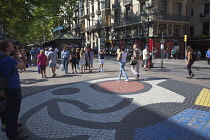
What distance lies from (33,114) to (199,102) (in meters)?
4.76

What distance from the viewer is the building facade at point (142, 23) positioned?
29062mm

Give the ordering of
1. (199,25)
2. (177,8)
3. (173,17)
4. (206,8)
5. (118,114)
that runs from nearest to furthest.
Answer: (118,114), (173,17), (206,8), (177,8), (199,25)

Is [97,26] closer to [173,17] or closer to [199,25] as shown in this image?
[173,17]

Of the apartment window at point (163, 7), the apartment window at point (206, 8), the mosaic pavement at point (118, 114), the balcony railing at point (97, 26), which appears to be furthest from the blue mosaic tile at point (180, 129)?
the balcony railing at point (97, 26)

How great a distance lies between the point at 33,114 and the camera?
4.70 meters

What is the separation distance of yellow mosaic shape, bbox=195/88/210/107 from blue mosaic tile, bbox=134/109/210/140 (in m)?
0.97

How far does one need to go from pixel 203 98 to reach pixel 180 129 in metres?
2.68

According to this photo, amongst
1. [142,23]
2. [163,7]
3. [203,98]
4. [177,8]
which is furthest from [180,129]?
[177,8]

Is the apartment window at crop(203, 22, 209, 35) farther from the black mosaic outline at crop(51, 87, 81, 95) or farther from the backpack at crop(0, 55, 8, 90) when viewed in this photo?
the backpack at crop(0, 55, 8, 90)

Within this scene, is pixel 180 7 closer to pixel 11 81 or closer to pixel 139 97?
pixel 139 97

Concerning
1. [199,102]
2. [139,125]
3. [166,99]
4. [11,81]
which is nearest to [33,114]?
[11,81]

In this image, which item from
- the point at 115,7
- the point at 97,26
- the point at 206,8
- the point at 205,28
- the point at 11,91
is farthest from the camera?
the point at 97,26

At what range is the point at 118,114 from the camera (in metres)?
4.60

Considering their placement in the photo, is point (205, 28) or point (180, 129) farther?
point (205, 28)
